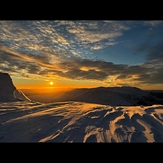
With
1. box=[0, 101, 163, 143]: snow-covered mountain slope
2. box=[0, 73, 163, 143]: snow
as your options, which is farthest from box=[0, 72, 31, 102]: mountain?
box=[0, 101, 163, 143]: snow-covered mountain slope

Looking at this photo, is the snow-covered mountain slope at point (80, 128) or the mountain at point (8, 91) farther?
the mountain at point (8, 91)

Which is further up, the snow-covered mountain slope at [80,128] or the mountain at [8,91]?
the mountain at [8,91]

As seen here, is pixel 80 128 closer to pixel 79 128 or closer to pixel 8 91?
pixel 79 128

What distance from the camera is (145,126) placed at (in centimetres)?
372

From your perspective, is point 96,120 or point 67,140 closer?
point 67,140

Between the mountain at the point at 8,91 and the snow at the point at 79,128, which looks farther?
the mountain at the point at 8,91

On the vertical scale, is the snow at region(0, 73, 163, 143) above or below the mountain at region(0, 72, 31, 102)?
below

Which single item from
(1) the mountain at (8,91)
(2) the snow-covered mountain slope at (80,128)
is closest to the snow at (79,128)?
(2) the snow-covered mountain slope at (80,128)

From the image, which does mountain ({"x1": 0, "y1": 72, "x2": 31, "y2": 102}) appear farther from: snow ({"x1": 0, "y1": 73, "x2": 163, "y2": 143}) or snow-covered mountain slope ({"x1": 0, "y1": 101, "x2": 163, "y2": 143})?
snow-covered mountain slope ({"x1": 0, "y1": 101, "x2": 163, "y2": 143})

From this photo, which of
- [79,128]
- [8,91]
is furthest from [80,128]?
[8,91]

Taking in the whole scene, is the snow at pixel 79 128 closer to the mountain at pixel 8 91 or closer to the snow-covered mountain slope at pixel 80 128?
the snow-covered mountain slope at pixel 80 128
